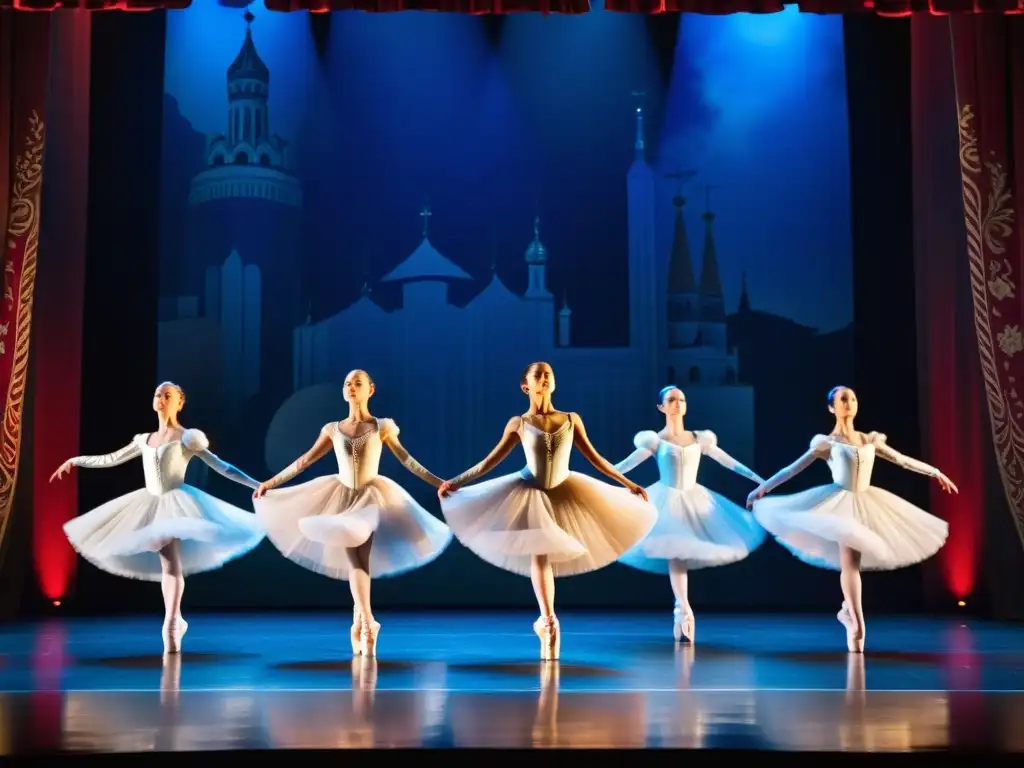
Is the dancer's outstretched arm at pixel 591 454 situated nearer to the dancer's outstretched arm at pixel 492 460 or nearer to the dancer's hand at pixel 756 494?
the dancer's outstretched arm at pixel 492 460

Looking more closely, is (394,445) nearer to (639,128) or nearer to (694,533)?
(694,533)

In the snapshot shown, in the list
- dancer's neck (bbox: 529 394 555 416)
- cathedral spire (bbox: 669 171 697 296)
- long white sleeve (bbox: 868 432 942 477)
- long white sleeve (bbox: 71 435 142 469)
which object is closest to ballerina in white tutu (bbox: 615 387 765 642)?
long white sleeve (bbox: 868 432 942 477)

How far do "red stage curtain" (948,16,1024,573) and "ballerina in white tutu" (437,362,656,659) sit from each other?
301 cm

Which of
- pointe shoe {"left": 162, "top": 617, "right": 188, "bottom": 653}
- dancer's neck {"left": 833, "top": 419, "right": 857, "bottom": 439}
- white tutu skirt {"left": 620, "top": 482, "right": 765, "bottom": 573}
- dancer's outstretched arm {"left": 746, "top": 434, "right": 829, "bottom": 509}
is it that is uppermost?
dancer's neck {"left": 833, "top": 419, "right": 857, "bottom": 439}

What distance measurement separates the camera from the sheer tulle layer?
17.3ft

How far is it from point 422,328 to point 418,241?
584 millimetres

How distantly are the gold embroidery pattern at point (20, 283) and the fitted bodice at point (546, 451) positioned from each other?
3639 millimetres

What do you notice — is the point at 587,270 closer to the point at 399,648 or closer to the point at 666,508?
the point at 666,508

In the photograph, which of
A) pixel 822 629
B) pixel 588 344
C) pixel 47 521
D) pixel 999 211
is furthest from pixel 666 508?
pixel 47 521

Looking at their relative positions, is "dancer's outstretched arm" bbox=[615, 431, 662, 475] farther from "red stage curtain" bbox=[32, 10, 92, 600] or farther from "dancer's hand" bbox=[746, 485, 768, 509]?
"red stage curtain" bbox=[32, 10, 92, 600]

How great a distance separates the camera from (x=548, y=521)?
5.09 metres

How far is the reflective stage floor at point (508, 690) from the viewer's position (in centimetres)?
330

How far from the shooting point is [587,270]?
25.2 ft

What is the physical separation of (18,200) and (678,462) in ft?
14.6
